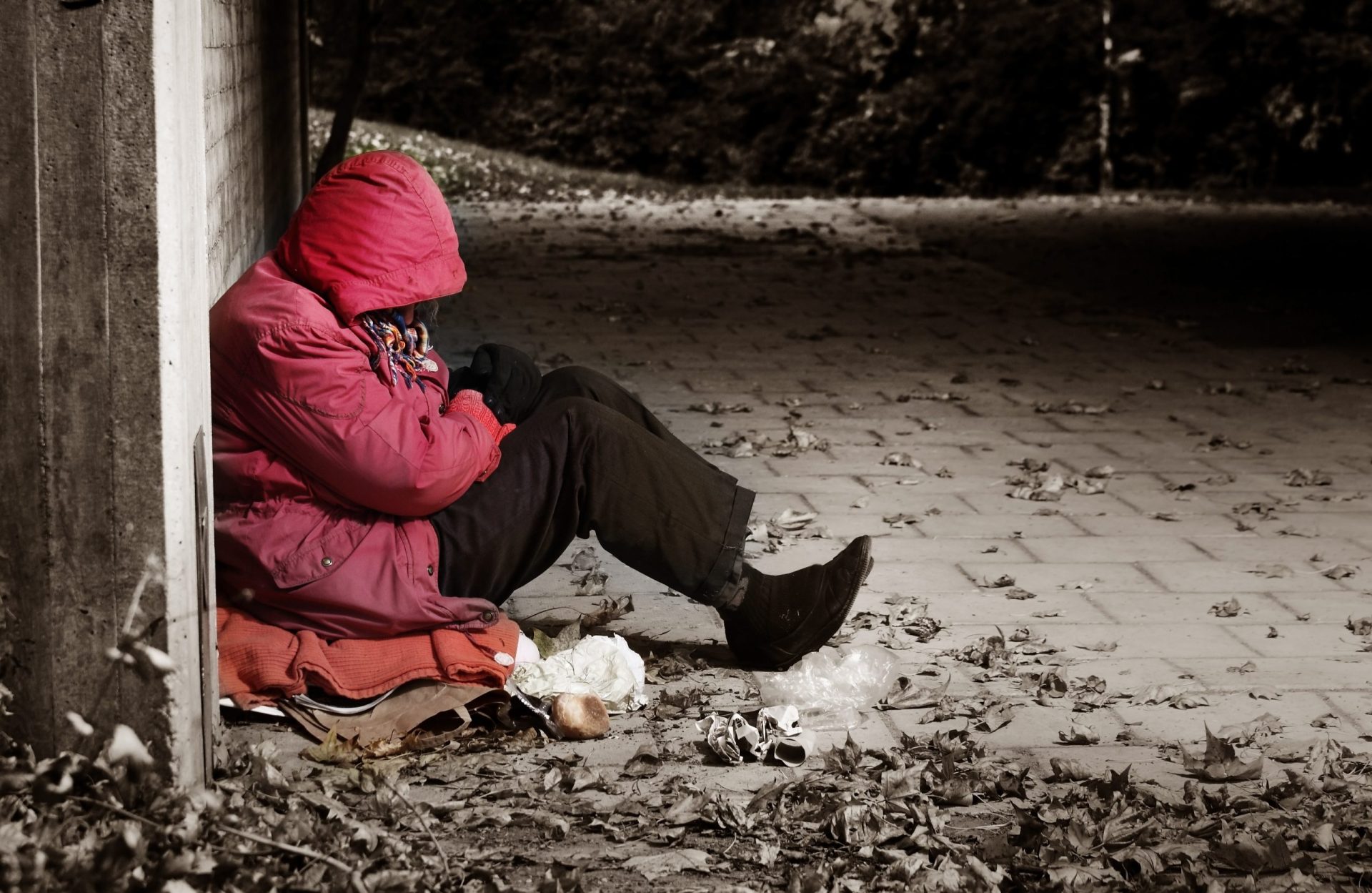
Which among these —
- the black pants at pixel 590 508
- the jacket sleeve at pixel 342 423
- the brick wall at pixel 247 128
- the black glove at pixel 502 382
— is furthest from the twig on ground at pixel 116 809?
the brick wall at pixel 247 128

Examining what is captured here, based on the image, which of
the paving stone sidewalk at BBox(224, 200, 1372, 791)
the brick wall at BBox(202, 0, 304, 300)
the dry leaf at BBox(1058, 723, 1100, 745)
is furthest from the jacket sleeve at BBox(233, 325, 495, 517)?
the brick wall at BBox(202, 0, 304, 300)

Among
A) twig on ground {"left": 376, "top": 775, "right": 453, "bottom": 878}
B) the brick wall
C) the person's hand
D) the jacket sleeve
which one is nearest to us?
→ twig on ground {"left": 376, "top": 775, "right": 453, "bottom": 878}

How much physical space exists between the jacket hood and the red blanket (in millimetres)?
751

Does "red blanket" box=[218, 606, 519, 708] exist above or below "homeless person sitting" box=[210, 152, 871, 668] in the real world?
below

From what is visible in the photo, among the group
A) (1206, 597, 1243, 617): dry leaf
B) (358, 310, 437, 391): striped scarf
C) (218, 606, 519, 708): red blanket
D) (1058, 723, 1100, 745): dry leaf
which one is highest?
(358, 310, 437, 391): striped scarf

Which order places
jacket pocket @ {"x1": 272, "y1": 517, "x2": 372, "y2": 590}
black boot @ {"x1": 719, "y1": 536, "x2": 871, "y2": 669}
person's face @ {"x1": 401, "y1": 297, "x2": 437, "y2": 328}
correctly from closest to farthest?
1. jacket pocket @ {"x1": 272, "y1": 517, "x2": 372, "y2": 590}
2. person's face @ {"x1": 401, "y1": 297, "x2": 437, "y2": 328}
3. black boot @ {"x1": 719, "y1": 536, "x2": 871, "y2": 669}

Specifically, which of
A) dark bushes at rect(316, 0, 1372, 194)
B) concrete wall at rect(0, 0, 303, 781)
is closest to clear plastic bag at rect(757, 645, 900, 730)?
concrete wall at rect(0, 0, 303, 781)

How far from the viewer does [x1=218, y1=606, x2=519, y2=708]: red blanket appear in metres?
3.74

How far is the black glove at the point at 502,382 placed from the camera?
4.36 meters

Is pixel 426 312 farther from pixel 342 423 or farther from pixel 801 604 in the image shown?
pixel 801 604

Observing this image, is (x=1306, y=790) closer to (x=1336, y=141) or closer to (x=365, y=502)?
(x=365, y=502)

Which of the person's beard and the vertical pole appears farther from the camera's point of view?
the vertical pole

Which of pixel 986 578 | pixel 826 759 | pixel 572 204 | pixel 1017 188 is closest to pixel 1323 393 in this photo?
pixel 986 578

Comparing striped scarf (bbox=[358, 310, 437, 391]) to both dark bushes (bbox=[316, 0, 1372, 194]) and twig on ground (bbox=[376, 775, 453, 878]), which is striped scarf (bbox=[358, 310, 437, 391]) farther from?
dark bushes (bbox=[316, 0, 1372, 194])
